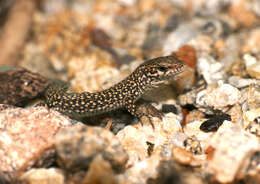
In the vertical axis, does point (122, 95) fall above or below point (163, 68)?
below

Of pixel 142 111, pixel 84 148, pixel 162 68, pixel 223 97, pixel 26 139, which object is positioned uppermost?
pixel 162 68

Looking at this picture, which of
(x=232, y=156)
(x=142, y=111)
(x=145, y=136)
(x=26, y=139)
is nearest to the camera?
(x=232, y=156)

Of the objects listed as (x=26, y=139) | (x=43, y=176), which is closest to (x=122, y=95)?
(x=26, y=139)

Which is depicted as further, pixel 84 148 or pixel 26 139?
pixel 26 139

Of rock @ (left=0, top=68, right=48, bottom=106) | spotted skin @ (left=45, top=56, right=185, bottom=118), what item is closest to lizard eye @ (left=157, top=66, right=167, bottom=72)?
spotted skin @ (left=45, top=56, right=185, bottom=118)

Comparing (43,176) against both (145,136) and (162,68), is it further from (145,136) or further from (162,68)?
(162,68)

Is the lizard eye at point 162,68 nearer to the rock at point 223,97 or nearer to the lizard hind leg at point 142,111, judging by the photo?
the lizard hind leg at point 142,111
